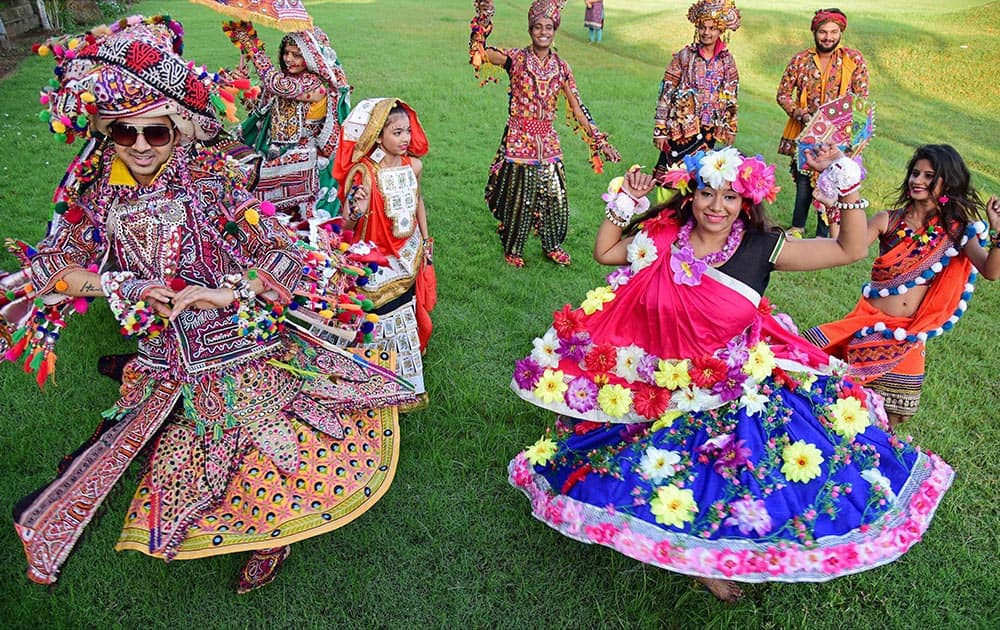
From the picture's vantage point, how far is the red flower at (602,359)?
3374 millimetres

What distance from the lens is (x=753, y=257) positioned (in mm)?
3309

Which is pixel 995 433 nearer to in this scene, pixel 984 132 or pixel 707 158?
pixel 707 158

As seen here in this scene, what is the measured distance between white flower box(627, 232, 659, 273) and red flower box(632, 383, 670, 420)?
0.60 metres

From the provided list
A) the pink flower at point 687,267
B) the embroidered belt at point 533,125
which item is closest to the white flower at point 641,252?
the pink flower at point 687,267

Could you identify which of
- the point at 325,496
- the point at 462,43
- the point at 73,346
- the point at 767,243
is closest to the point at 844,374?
the point at 767,243

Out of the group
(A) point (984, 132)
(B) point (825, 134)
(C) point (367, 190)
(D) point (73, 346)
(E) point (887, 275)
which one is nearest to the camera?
(B) point (825, 134)

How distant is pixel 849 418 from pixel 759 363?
0.51 metres

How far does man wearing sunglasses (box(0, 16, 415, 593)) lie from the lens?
284 cm

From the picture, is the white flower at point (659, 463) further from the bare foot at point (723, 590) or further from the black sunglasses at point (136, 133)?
the black sunglasses at point (136, 133)

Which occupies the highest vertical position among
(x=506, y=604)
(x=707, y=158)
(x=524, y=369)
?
(x=707, y=158)

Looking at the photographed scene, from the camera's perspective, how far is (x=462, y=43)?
18.2 metres

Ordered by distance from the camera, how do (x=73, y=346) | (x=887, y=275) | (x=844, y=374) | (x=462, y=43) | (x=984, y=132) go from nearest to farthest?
(x=844, y=374)
(x=887, y=275)
(x=73, y=346)
(x=984, y=132)
(x=462, y=43)

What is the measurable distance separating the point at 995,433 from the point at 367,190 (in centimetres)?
463

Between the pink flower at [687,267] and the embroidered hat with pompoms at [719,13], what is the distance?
14.1 feet
